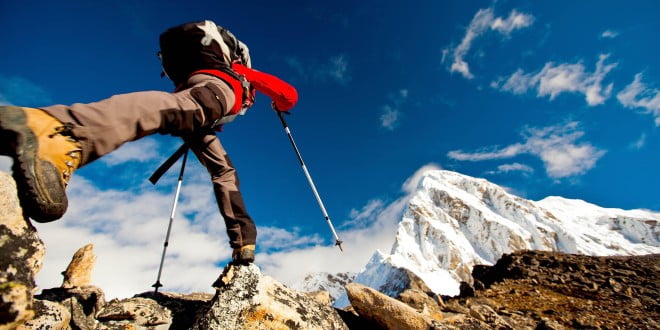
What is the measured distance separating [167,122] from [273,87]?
2.48 meters

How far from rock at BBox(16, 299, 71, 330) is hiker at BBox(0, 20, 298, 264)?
156 centimetres

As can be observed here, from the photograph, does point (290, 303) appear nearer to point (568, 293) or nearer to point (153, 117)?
point (153, 117)

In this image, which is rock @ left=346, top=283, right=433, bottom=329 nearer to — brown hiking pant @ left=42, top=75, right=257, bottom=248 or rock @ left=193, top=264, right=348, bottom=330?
rock @ left=193, top=264, right=348, bottom=330

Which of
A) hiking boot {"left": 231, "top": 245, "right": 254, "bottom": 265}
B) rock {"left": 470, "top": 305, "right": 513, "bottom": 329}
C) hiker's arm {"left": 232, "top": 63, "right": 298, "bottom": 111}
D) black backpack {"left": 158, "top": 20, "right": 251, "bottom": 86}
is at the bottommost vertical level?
rock {"left": 470, "top": 305, "right": 513, "bottom": 329}

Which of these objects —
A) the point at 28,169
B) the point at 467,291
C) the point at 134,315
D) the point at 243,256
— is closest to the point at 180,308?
the point at 134,315

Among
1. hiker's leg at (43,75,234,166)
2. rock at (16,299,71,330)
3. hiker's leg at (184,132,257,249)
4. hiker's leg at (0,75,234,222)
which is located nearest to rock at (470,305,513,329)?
hiker's leg at (184,132,257,249)

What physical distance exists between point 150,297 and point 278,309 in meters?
2.23

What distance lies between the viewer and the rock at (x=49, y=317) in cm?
269

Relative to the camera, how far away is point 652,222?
195 meters

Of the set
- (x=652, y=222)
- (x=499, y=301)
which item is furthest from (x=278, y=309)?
(x=652, y=222)

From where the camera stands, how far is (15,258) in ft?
5.35

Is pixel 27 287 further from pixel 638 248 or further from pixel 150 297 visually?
pixel 638 248

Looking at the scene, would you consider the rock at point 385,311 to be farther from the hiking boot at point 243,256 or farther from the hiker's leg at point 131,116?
the hiker's leg at point 131,116

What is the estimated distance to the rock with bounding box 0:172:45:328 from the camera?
4.81 feet
